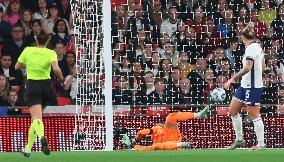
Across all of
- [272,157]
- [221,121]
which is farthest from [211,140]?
[272,157]

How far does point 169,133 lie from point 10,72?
4796 mm

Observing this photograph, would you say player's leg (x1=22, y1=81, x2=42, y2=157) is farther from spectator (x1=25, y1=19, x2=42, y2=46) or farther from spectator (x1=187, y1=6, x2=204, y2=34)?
spectator (x1=25, y1=19, x2=42, y2=46)

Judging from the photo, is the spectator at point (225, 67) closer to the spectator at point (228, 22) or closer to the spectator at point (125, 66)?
the spectator at point (228, 22)

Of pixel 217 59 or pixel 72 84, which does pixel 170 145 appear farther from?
pixel 72 84

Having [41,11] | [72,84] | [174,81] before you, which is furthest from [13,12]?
[174,81]

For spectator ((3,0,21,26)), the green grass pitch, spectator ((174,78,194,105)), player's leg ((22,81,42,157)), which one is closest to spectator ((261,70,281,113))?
spectator ((174,78,194,105))

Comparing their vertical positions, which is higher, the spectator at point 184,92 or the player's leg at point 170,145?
the spectator at point 184,92

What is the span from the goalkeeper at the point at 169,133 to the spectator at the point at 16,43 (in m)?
4.62

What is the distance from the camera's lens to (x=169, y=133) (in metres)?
19.0

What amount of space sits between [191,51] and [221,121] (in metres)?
2.07

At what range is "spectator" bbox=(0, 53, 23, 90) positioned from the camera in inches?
883

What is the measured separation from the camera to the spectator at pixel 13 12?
23.9 metres

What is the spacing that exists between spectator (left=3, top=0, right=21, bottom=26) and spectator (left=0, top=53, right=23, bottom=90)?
133 cm

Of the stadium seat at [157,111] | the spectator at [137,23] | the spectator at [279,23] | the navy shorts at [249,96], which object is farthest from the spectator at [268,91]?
the navy shorts at [249,96]
